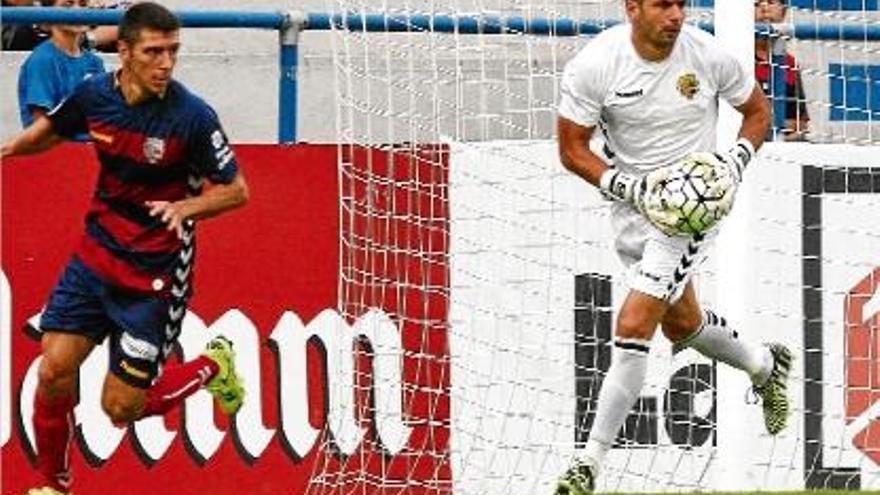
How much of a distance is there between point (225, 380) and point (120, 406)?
0.59 metres

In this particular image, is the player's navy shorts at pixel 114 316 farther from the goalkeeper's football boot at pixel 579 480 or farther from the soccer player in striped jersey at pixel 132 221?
the goalkeeper's football boot at pixel 579 480

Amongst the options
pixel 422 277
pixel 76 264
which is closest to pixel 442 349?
pixel 422 277

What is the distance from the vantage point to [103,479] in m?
13.6

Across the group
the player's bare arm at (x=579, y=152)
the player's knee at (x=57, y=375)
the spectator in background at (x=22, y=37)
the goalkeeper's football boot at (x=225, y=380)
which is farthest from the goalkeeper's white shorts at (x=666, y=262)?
the spectator in background at (x=22, y=37)

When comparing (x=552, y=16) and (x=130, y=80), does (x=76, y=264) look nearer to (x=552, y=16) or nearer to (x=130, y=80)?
(x=130, y=80)

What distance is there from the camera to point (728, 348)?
12375mm

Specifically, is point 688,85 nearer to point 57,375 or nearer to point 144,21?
point 144,21

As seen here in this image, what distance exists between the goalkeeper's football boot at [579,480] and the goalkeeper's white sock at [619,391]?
0.14 metres

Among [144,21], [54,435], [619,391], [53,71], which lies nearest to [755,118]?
[619,391]

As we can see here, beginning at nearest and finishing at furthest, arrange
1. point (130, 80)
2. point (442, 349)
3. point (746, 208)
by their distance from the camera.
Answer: point (130, 80), point (746, 208), point (442, 349)

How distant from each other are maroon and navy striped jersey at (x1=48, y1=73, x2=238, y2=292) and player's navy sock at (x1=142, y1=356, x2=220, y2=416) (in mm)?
465

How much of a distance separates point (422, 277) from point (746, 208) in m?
1.67

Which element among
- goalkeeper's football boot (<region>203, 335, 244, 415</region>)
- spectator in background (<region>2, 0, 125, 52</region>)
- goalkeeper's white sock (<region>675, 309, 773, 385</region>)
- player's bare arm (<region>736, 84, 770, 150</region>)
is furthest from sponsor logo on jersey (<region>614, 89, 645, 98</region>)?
spectator in background (<region>2, 0, 125, 52</region>)

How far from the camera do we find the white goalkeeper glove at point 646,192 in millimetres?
11430
